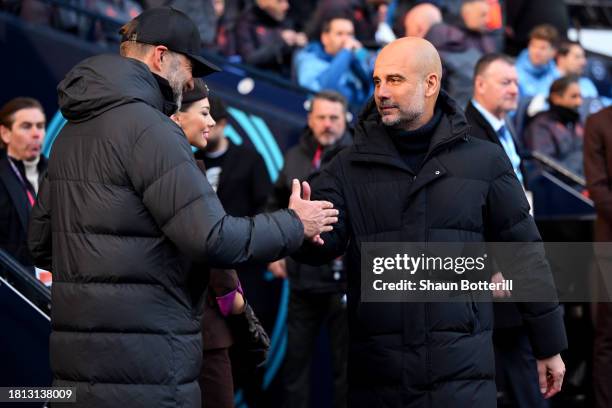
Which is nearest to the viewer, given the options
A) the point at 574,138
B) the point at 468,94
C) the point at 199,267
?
the point at 199,267

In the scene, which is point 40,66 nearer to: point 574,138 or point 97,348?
point 574,138

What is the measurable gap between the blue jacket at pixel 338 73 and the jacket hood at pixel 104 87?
609 centimetres

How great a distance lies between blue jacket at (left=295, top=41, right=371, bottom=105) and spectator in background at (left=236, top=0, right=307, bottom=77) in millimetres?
485

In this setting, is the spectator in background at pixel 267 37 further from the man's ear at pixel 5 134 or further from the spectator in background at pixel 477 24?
the man's ear at pixel 5 134

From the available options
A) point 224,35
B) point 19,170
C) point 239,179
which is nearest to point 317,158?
point 239,179

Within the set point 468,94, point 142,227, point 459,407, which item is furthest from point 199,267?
point 468,94

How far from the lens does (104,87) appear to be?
4.35 meters

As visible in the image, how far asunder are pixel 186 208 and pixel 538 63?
9.49m

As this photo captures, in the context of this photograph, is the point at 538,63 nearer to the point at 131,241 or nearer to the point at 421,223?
the point at 421,223

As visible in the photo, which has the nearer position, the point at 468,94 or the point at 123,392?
the point at 123,392

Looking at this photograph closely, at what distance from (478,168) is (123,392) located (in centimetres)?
193

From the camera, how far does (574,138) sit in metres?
11.0

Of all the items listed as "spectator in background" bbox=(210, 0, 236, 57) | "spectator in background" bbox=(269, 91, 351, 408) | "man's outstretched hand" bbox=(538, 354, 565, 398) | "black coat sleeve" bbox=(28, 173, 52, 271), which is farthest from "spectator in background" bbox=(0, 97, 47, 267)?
"spectator in background" bbox=(210, 0, 236, 57)

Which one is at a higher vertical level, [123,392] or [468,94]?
[468,94]
